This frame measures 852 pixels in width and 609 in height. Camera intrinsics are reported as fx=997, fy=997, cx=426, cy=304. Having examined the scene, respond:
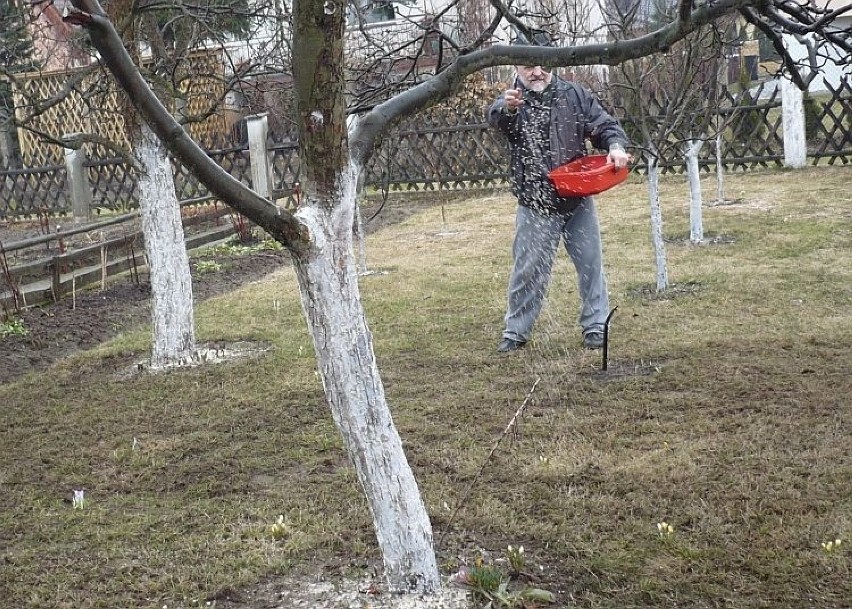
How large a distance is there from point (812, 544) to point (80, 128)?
18840mm

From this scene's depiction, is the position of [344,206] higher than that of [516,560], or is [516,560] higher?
[344,206]

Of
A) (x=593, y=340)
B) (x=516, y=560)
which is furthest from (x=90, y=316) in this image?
(x=516, y=560)

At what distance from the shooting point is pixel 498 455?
4.25 metres

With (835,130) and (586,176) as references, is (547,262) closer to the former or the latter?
(586,176)

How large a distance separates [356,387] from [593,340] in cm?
325

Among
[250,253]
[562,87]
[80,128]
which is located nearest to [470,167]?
[250,253]

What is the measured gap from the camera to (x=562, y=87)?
5719mm

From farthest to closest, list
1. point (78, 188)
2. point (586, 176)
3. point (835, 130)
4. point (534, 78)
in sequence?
point (78, 188), point (835, 130), point (534, 78), point (586, 176)

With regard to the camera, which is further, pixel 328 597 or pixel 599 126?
pixel 599 126

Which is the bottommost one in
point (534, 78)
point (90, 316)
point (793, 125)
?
point (90, 316)

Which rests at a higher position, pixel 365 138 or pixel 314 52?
pixel 314 52

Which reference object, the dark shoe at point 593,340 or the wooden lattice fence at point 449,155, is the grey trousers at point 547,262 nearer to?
the dark shoe at point 593,340

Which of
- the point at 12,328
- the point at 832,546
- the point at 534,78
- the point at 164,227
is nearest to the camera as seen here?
the point at 832,546

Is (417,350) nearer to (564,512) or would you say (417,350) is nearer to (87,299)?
(564,512)
